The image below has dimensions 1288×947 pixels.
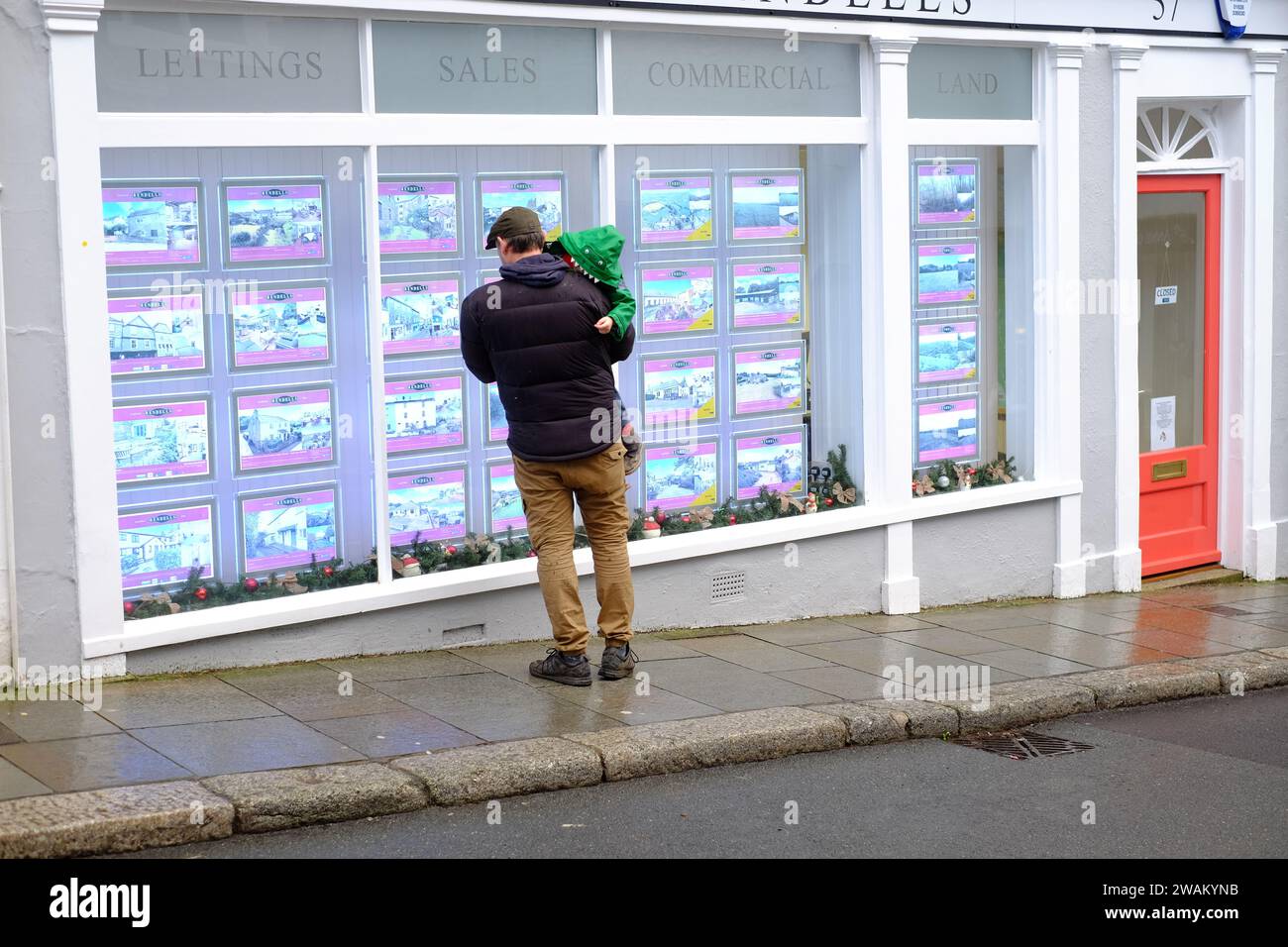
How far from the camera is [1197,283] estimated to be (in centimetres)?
1122

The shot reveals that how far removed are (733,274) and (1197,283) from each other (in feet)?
13.2

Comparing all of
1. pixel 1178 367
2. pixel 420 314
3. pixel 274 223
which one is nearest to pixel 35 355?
pixel 274 223

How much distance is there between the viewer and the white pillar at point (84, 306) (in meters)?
6.61

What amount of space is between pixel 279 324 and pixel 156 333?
62 cm

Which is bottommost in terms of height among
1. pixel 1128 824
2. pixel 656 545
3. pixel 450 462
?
pixel 1128 824

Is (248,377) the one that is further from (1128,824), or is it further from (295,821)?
(1128,824)

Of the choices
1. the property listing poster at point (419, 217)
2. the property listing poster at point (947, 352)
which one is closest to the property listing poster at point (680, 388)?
the property listing poster at point (419, 217)

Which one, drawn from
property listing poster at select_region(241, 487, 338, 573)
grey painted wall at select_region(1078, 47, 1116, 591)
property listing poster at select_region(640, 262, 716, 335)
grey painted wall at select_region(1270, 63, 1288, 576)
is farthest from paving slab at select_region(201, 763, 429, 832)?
grey painted wall at select_region(1270, 63, 1288, 576)

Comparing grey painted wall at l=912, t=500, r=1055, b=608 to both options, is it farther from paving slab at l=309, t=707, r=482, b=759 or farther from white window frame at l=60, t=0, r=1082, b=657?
paving slab at l=309, t=707, r=482, b=759

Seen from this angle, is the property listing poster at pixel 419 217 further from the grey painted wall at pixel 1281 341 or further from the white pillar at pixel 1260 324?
the grey painted wall at pixel 1281 341

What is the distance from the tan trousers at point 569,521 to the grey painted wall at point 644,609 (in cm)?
96

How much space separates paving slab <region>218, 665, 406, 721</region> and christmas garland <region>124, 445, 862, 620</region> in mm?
406

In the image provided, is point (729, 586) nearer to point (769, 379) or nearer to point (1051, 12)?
point (769, 379)

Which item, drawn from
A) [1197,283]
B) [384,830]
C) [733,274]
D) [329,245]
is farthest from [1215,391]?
[384,830]
